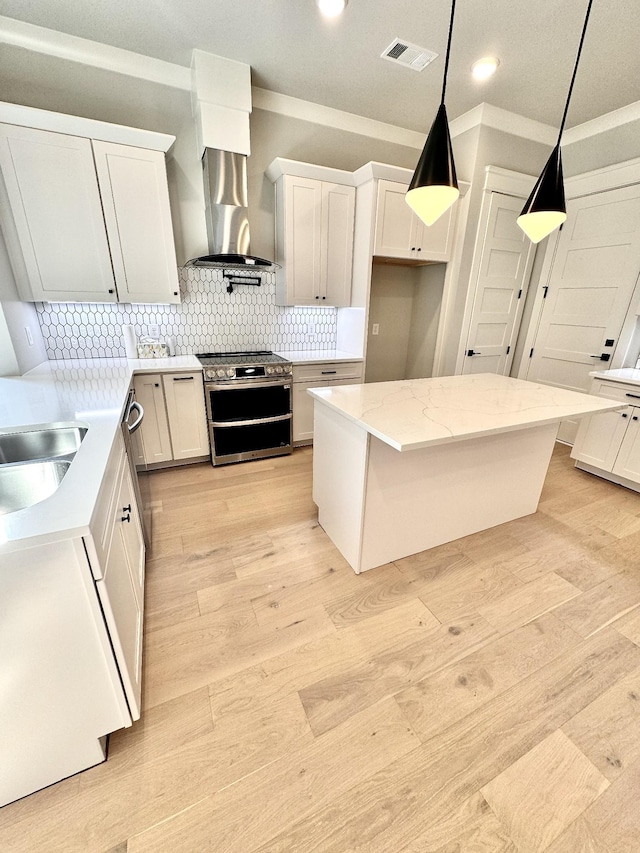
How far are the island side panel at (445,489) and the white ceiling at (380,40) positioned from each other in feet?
8.23

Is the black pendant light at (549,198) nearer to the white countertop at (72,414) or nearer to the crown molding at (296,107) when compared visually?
the crown molding at (296,107)

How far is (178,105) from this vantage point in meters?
2.65

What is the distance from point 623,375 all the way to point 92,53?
4.55 meters

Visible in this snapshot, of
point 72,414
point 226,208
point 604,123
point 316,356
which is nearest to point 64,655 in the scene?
point 72,414

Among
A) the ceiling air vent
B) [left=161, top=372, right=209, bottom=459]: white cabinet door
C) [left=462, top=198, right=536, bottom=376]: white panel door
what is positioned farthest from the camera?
[left=462, top=198, right=536, bottom=376]: white panel door

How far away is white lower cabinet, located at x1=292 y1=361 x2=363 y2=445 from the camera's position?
10.4 ft

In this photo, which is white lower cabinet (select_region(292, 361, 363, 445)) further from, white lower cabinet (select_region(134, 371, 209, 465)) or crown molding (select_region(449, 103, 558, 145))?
crown molding (select_region(449, 103, 558, 145))

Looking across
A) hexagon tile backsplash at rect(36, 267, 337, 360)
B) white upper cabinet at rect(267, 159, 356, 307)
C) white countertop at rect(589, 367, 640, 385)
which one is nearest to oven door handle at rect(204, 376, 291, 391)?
hexagon tile backsplash at rect(36, 267, 337, 360)

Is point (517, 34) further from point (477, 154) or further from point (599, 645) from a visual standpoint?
point (599, 645)

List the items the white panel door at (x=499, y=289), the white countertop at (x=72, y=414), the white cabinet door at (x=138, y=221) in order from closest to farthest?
the white countertop at (x=72, y=414) < the white cabinet door at (x=138, y=221) < the white panel door at (x=499, y=289)

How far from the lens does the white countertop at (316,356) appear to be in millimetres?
3174

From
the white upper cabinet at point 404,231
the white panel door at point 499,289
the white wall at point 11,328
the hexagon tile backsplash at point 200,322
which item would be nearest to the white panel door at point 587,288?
the white panel door at point 499,289

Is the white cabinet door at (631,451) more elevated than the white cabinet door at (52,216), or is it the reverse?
the white cabinet door at (52,216)

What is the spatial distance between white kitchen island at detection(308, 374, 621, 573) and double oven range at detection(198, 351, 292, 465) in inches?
39.7
